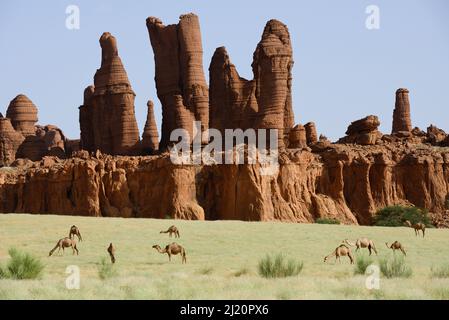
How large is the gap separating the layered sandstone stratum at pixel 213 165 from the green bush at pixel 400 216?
2322 millimetres

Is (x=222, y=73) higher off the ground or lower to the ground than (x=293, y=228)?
higher

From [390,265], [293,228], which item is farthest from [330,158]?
[390,265]

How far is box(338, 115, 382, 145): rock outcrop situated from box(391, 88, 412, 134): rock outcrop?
86.7 ft

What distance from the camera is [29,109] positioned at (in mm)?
119250

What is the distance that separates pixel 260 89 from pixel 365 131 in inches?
477

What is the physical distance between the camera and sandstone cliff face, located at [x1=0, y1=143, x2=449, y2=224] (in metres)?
70.6

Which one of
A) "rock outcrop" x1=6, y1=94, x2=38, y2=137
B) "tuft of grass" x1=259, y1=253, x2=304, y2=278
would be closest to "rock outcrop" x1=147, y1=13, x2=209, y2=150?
"rock outcrop" x1=6, y1=94, x2=38, y2=137

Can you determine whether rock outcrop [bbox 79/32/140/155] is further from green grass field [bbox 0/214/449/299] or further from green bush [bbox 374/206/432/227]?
green grass field [bbox 0/214/449/299]

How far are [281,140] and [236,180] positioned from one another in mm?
18663

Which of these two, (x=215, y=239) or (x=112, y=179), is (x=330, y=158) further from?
(x=215, y=239)

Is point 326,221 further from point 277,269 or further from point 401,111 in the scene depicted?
point 401,111

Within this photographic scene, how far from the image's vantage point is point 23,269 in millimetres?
24562
